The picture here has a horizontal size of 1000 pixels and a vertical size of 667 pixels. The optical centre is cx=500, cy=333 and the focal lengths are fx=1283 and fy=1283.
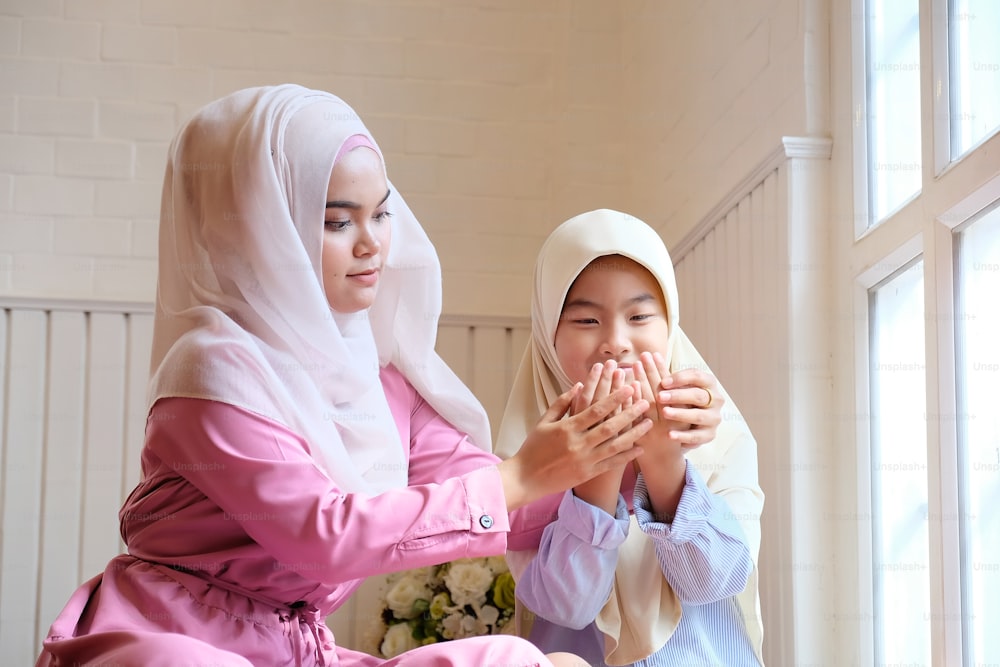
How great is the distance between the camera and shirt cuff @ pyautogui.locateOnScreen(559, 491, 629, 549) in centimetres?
181

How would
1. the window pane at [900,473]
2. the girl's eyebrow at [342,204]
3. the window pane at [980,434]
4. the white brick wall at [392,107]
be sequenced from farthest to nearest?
the white brick wall at [392,107]
the window pane at [900,473]
the window pane at [980,434]
the girl's eyebrow at [342,204]

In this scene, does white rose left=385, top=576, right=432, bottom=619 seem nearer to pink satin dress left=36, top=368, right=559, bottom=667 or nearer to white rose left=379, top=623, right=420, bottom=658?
white rose left=379, top=623, right=420, bottom=658

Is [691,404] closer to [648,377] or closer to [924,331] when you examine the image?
[648,377]

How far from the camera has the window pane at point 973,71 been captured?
189cm

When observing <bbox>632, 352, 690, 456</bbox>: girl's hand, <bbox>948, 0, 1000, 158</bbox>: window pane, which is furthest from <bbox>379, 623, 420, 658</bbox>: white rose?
<bbox>948, 0, 1000, 158</bbox>: window pane

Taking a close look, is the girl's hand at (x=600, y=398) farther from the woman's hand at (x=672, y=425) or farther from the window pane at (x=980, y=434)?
the window pane at (x=980, y=434)

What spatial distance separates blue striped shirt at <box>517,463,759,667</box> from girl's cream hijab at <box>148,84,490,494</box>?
10.2 inches

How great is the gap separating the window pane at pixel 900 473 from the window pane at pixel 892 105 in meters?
0.16

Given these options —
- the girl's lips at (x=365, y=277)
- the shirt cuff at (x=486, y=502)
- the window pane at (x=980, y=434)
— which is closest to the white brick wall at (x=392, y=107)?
the window pane at (x=980, y=434)

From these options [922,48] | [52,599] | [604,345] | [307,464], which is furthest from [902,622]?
[52,599]

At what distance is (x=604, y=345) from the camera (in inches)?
75.5

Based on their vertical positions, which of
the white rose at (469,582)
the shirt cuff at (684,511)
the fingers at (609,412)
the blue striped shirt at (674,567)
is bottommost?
the white rose at (469,582)

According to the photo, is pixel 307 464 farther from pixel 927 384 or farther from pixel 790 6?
pixel 790 6

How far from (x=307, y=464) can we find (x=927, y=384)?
1.00 metres
